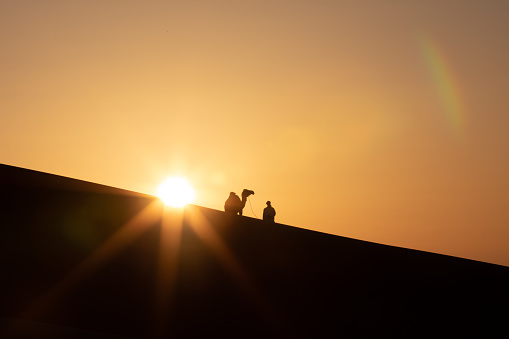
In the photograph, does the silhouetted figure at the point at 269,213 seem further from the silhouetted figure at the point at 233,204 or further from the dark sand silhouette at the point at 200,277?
the dark sand silhouette at the point at 200,277

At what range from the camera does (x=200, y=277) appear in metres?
10.8

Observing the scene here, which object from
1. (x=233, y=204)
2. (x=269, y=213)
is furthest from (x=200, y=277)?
(x=269, y=213)

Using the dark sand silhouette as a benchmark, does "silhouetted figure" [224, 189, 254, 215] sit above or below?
above

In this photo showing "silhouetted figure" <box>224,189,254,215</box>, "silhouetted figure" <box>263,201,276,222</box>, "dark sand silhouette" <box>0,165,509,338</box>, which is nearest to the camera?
"dark sand silhouette" <box>0,165,509,338</box>

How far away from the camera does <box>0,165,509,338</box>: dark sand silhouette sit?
368 inches

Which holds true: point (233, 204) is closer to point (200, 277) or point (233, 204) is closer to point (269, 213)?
point (269, 213)

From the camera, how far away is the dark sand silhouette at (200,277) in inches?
368

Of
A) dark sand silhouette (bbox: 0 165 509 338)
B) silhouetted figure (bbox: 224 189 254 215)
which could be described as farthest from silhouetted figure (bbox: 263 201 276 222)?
dark sand silhouette (bbox: 0 165 509 338)

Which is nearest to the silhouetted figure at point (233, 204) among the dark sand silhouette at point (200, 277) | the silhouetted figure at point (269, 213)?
the silhouetted figure at point (269, 213)

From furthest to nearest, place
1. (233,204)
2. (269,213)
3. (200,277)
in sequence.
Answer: (269,213), (233,204), (200,277)

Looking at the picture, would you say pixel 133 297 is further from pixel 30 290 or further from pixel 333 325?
pixel 333 325

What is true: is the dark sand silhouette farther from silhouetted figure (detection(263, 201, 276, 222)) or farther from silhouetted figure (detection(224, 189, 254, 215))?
silhouetted figure (detection(263, 201, 276, 222))

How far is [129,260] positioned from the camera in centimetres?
1019

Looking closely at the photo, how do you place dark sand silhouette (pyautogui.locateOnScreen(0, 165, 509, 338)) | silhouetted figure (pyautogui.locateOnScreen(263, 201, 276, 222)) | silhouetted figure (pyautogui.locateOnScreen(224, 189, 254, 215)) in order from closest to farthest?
1. dark sand silhouette (pyautogui.locateOnScreen(0, 165, 509, 338))
2. silhouetted figure (pyautogui.locateOnScreen(224, 189, 254, 215))
3. silhouetted figure (pyautogui.locateOnScreen(263, 201, 276, 222))
